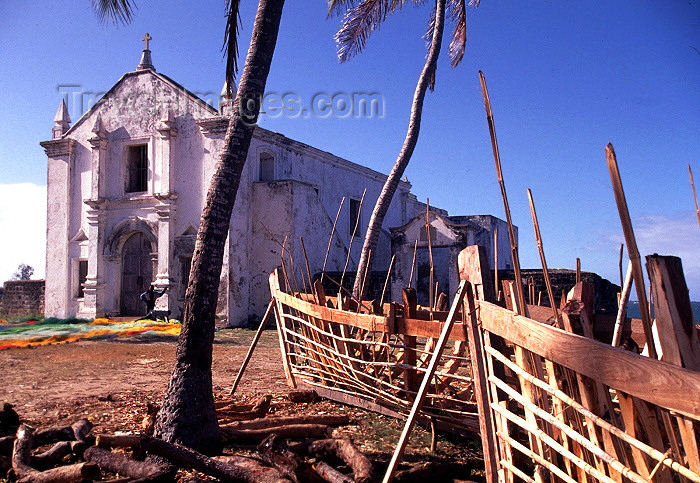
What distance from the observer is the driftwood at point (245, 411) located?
6055 mm

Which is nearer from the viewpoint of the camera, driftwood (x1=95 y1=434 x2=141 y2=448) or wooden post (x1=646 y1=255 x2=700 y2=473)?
wooden post (x1=646 y1=255 x2=700 y2=473)

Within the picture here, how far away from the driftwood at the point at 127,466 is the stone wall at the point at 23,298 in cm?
1807

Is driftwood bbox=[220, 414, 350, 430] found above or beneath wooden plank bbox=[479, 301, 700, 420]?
beneath

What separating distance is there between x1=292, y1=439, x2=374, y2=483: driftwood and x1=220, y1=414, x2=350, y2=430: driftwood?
775 millimetres

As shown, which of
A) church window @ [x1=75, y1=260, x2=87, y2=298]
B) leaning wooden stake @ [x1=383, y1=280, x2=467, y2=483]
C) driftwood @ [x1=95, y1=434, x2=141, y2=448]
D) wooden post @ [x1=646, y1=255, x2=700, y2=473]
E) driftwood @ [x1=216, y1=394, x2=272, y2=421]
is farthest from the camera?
church window @ [x1=75, y1=260, x2=87, y2=298]

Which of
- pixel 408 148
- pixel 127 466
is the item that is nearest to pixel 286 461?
pixel 127 466

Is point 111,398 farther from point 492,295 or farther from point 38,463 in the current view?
point 492,295

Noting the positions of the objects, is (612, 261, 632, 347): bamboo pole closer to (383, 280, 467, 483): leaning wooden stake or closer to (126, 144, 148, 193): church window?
(383, 280, 467, 483): leaning wooden stake

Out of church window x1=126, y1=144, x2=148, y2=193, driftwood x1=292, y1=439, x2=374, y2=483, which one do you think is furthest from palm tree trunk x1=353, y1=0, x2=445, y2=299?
church window x1=126, y1=144, x2=148, y2=193

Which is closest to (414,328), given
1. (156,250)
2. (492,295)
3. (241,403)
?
(492,295)

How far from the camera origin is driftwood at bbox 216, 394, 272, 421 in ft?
19.9

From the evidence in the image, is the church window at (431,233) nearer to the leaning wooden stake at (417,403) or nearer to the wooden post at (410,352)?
the wooden post at (410,352)

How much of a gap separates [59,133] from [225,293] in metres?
8.22

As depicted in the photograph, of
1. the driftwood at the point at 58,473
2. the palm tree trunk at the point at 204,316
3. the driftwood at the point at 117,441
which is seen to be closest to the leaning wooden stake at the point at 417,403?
the palm tree trunk at the point at 204,316
